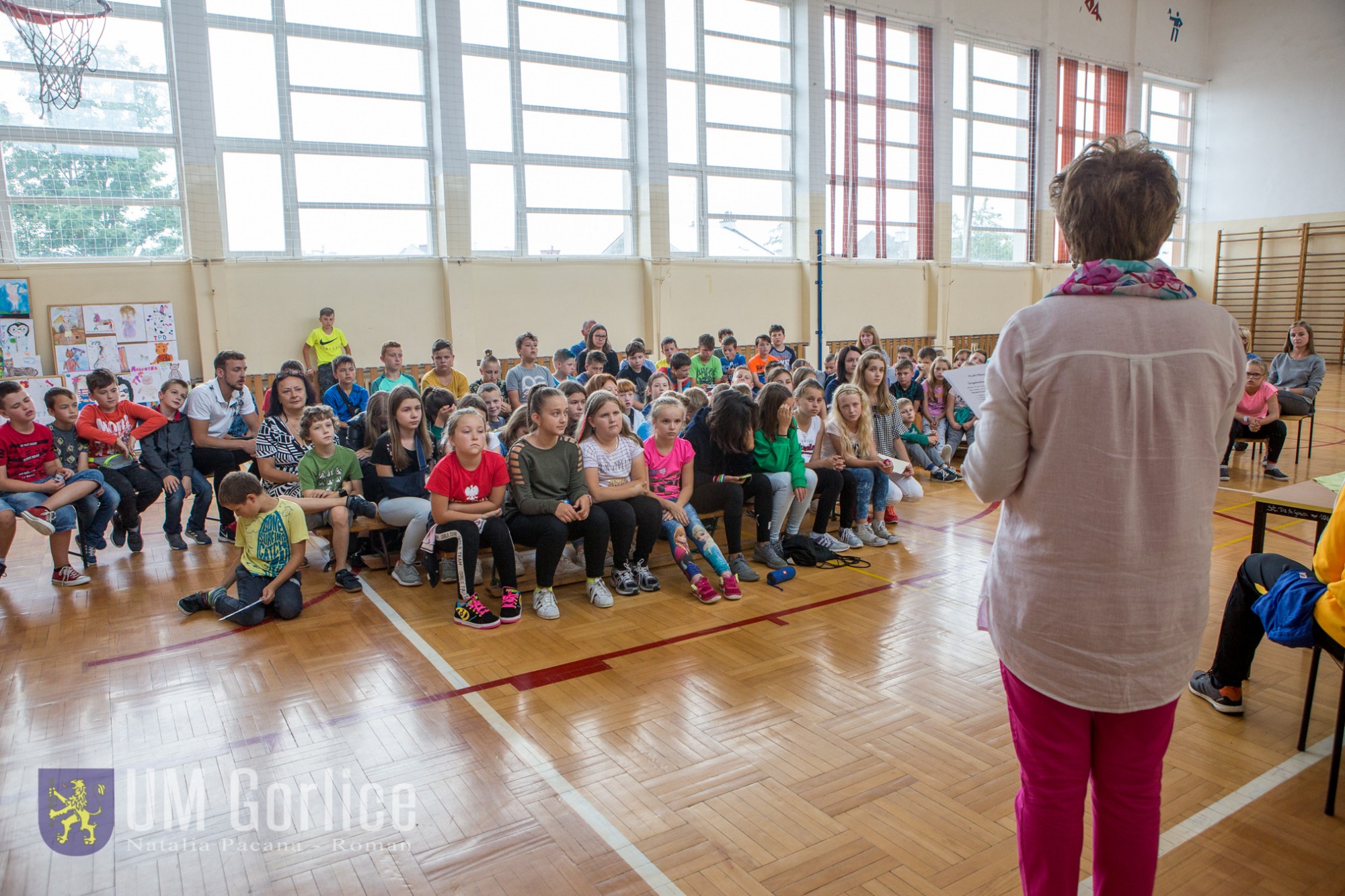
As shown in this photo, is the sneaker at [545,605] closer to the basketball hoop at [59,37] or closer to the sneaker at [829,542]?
the sneaker at [829,542]

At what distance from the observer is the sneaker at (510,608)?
400 centimetres

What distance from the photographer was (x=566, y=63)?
11.1m

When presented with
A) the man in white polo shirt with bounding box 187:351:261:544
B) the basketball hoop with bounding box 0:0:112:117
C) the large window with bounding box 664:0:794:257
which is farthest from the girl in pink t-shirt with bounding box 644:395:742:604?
the large window with bounding box 664:0:794:257

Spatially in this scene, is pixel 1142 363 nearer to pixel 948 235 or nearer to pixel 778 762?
pixel 778 762

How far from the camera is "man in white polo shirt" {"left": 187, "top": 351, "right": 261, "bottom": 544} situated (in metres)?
5.67

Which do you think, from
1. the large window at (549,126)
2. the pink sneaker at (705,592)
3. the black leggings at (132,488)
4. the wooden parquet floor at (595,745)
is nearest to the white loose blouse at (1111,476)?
the wooden parquet floor at (595,745)

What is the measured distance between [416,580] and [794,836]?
2964mm

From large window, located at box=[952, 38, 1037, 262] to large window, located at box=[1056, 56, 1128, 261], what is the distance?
71 cm

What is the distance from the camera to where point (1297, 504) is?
3.07 metres

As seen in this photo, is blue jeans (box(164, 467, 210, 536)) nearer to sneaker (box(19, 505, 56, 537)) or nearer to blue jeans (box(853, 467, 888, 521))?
sneaker (box(19, 505, 56, 537))

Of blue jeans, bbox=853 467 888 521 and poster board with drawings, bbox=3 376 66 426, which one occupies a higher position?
poster board with drawings, bbox=3 376 66 426

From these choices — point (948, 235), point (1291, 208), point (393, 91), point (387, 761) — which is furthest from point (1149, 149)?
point (1291, 208)

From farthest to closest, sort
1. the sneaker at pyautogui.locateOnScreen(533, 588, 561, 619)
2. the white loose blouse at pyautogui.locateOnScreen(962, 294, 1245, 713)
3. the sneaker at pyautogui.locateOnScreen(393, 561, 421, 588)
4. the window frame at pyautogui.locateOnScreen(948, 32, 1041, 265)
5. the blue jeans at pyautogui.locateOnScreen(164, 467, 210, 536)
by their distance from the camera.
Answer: the window frame at pyautogui.locateOnScreen(948, 32, 1041, 265)
the blue jeans at pyautogui.locateOnScreen(164, 467, 210, 536)
the sneaker at pyautogui.locateOnScreen(393, 561, 421, 588)
the sneaker at pyautogui.locateOnScreen(533, 588, 561, 619)
the white loose blouse at pyautogui.locateOnScreen(962, 294, 1245, 713)

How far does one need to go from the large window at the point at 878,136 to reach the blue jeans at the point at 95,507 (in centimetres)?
1085
